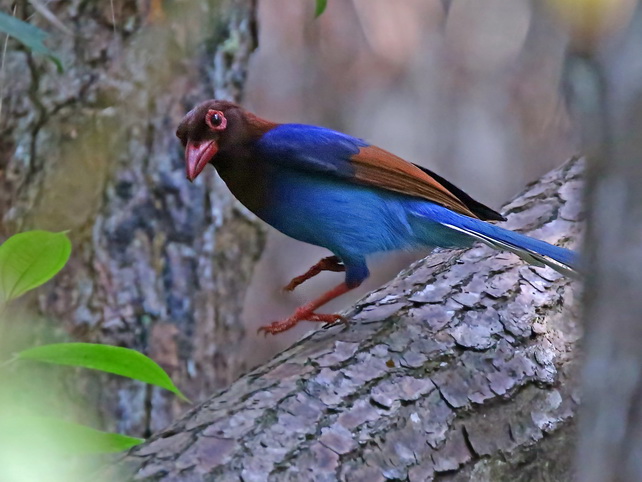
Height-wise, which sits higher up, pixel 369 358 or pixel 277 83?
pixel 277 83

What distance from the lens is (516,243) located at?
9.95 ft

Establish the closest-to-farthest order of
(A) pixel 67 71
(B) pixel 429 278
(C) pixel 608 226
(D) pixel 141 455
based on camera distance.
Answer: (C) pixel 608 226 < (D) pixel 141 455 < (B) pixel 429 278 < (A) pixel 67 71

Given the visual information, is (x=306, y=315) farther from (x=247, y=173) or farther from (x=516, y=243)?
(x=516, y=243)

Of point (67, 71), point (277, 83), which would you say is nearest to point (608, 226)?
point (67, 71)

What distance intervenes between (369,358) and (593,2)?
1776 mm

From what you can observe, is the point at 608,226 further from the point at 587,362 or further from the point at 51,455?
the point at 51,455

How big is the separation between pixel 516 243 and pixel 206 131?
1288mm

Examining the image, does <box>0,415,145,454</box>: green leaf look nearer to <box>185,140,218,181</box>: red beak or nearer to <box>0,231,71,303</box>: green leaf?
<box>0,231,71,303</box>: green leaf

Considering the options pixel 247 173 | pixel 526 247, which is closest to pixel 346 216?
pixel 247 173

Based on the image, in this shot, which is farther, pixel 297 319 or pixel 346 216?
pixel 346 216

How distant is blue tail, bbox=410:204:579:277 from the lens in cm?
295

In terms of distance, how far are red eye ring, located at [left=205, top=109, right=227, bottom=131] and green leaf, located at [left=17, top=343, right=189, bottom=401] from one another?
4.69ft

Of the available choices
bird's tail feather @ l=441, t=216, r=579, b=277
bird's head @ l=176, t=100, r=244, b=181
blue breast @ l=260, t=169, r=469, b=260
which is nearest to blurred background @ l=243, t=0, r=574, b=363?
blue breast @ l=260, t=169, r=469, b=260

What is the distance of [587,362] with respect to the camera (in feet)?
3.06
